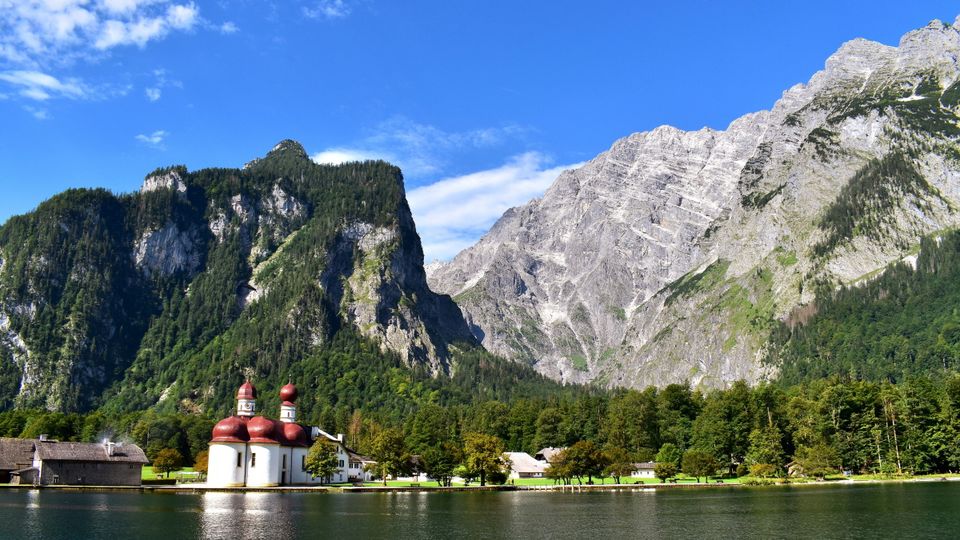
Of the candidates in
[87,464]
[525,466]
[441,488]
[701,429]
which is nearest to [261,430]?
[87,464]

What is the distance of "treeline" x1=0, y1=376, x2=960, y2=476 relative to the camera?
128125 mm

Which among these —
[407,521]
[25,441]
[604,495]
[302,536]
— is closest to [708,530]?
[407,521]

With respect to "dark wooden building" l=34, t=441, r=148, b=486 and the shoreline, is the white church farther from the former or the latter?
"dark wooden building" l=34, t=441, r=148, b=486

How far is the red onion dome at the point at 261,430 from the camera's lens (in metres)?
125

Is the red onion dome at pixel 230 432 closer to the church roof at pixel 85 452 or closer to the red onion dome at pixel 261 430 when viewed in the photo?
the red onion dome at pixel 261 430

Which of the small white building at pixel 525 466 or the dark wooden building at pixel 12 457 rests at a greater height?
the dark wooden building at pixel 12 457

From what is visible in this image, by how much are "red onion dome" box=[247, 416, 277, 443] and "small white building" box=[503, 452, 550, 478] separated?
4389 cm

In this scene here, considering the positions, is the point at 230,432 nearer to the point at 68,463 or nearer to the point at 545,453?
the point at 68,463

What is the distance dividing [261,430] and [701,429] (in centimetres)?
7790

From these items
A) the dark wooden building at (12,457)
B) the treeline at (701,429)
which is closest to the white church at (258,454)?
the treeline at (701,429)

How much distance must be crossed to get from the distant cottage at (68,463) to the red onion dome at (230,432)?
12.1 metres

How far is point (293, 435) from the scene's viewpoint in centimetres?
13312

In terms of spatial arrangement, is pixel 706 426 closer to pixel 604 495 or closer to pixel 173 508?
pixel 604 495

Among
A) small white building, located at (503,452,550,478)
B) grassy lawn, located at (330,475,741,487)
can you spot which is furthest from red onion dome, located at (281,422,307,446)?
small white building, located at (503,452,550,478)
